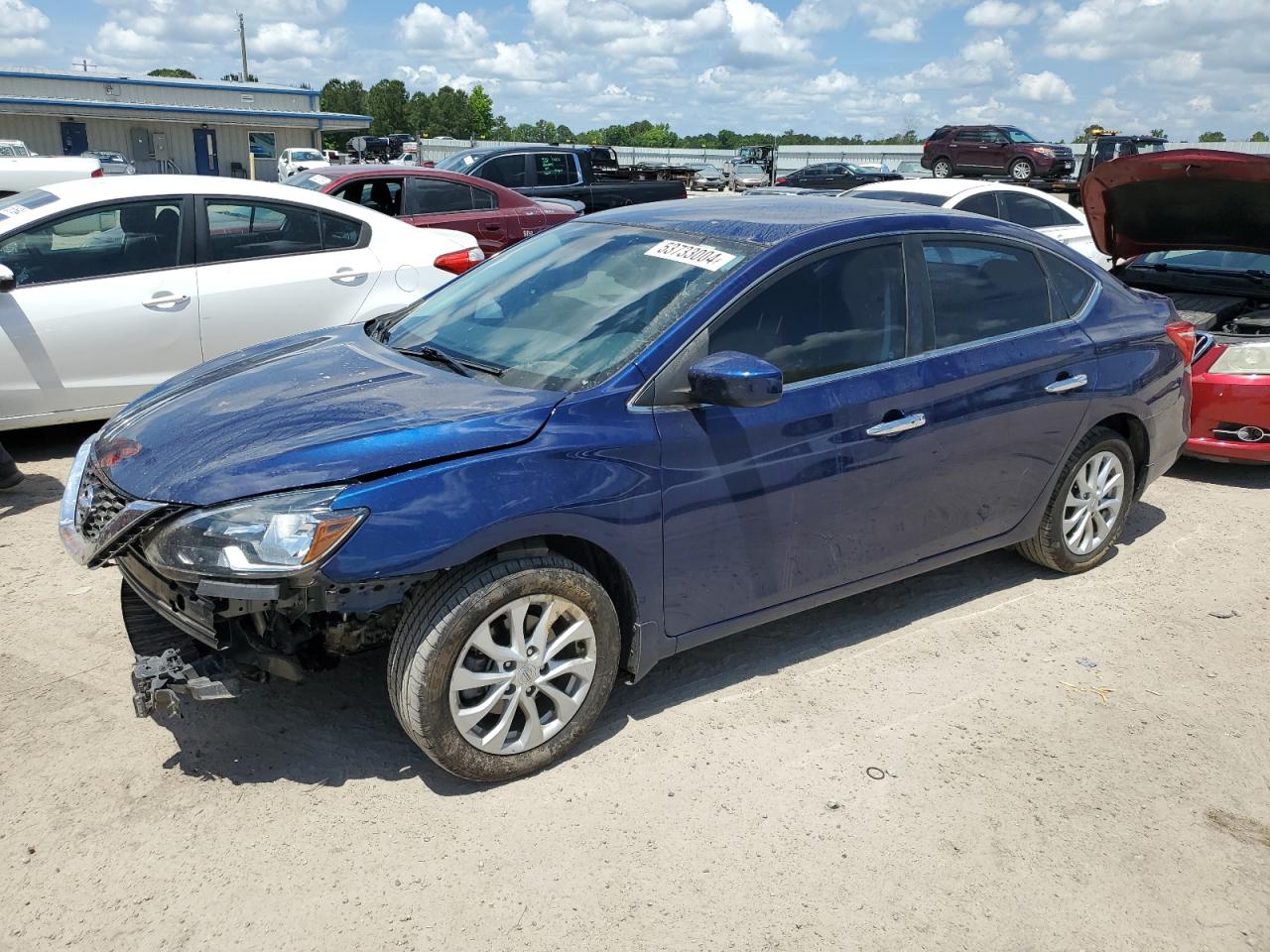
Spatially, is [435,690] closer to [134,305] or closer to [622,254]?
[622,254]

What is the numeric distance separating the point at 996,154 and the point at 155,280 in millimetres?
31706

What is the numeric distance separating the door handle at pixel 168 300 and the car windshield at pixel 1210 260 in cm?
637

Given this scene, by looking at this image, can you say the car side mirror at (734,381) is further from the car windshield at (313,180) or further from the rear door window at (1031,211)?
the car windshield at (313,180)

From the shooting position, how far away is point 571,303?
12.3ft

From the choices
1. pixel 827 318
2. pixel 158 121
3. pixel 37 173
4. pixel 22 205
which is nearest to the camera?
pixel 827 318

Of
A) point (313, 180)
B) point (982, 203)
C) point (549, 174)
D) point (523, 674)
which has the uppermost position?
point (549, 174)

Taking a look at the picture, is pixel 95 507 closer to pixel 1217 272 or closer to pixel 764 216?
pixel 764 216

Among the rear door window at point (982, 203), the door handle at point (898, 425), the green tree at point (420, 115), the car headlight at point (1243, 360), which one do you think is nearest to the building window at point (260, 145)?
the rear door window at point (982, 203)

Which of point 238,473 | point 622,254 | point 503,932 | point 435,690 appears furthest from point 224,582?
point 622,254

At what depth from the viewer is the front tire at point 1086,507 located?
4.60m

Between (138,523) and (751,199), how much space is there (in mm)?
2764

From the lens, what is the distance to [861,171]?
33938 mm

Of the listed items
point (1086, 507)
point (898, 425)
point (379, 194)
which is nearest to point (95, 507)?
point (898, 425)

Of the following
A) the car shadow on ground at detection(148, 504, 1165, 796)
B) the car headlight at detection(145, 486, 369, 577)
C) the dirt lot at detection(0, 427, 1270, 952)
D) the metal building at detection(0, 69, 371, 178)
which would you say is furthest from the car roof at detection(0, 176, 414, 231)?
the metal building at detection(0, 69, 371, 178)
